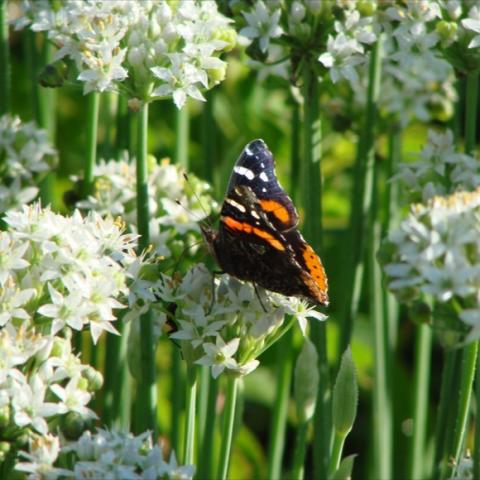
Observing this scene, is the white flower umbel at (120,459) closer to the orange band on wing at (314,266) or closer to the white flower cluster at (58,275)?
the white flower cluster at (58,275)

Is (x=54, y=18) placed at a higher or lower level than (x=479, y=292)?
higher

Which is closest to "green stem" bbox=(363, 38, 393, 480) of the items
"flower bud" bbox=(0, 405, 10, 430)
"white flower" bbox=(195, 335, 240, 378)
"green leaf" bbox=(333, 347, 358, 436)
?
"green leaf" bbox=(333, 347, 358, 436)

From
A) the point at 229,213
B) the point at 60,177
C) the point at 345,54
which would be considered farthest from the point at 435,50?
the point at 60,177

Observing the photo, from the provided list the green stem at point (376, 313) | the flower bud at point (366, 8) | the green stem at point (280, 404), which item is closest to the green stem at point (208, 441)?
the green stem at point (280, 404)

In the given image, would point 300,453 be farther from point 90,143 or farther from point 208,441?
point 90,143

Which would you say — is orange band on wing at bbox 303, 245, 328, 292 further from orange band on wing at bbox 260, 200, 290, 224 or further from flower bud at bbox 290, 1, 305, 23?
flower bud at bbox 290, 1, 305, 23

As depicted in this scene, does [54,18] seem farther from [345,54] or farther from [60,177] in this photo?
[60,177]

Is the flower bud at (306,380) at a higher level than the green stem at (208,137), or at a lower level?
lower
